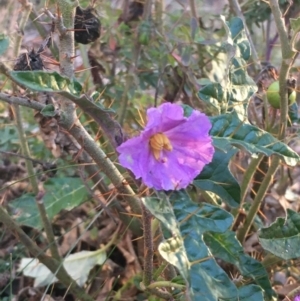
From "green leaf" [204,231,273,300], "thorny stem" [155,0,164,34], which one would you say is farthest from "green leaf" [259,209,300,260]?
"thorny stem" [155,0,164,34]

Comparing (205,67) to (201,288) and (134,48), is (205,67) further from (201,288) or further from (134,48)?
(201,288)

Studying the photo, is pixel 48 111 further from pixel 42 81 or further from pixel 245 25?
pixel 245 25

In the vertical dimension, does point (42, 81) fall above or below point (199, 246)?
above

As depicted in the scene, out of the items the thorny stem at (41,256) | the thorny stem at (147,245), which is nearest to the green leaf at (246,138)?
the thorny stem at (147,245)

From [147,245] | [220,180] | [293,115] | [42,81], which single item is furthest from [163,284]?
[293,115]

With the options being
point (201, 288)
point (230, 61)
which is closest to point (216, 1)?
point (230, 61)
